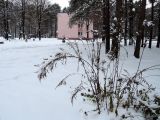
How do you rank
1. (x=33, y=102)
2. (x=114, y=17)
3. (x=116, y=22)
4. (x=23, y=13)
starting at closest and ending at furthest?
(x=116, y=22), (x=33, y=102), (x=114, y=17), (x=23, y=13)

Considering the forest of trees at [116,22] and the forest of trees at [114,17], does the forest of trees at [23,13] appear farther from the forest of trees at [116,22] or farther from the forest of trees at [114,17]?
the forest of trees at [116,22]

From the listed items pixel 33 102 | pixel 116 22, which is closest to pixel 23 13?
pixel 33 102

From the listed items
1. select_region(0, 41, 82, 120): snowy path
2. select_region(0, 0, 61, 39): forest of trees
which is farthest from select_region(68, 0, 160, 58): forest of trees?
select_region(0, 0, 61, 39): forest of trees

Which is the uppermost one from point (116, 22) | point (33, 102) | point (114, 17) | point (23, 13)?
point (23, 13)

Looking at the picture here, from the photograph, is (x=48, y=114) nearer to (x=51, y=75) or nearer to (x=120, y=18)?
(x=120, y=18)

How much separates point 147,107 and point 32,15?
67.7m

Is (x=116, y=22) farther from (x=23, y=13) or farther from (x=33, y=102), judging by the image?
(x=23, y=13)

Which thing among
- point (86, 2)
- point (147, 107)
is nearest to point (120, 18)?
point (147, 107)

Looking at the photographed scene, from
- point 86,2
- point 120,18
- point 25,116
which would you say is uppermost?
point 86,2

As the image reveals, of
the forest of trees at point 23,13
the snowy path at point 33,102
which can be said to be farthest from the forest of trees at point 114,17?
the snowy path at point 33,102

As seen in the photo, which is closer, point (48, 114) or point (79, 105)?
point (48, 114)

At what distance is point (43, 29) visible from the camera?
86.8 meters

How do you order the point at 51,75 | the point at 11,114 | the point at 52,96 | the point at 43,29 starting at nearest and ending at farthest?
the point at 11,114 → the point at 52,96 → the point at 51,75 → the point at 43,29

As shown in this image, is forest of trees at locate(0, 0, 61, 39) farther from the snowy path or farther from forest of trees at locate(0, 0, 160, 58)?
the snowy path
